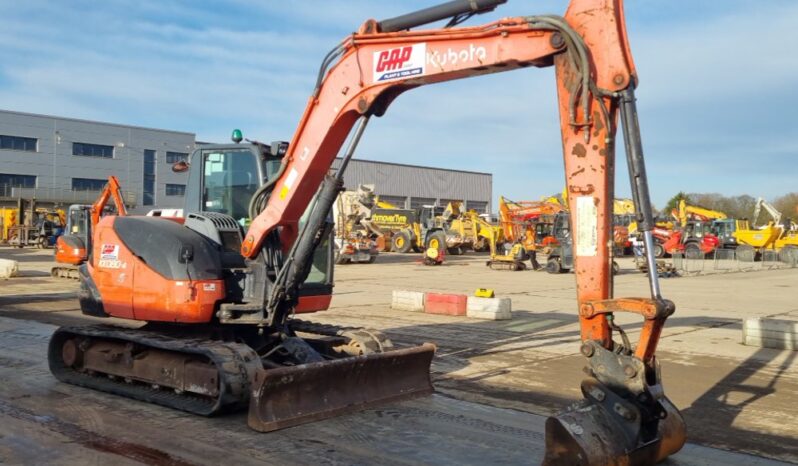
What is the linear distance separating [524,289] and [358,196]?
1634cm

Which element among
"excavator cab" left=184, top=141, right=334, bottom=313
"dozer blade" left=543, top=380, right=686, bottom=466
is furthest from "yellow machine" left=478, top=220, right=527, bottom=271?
"dozer blade" left=543, top=380, right=686, bottom=466

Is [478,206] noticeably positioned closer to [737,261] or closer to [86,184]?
[86,184]

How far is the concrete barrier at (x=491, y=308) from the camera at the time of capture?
1412 centimetres

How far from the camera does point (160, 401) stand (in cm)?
688

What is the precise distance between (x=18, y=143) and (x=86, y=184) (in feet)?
19.0

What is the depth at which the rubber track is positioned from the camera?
6.32 meters

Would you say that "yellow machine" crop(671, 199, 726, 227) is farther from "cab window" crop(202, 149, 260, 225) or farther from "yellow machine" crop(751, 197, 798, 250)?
"cab window" crop(202, 149, 260, 225)

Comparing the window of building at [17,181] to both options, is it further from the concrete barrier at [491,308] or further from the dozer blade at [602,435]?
the dozer blade at [602,435]

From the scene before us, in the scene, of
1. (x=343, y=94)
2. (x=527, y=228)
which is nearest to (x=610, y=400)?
(x=343, y=94)

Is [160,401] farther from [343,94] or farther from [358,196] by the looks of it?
[358,196]

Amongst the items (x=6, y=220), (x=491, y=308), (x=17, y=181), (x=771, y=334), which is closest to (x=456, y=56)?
(x=771, y=334)

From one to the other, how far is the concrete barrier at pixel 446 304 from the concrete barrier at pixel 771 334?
5131 millimetres

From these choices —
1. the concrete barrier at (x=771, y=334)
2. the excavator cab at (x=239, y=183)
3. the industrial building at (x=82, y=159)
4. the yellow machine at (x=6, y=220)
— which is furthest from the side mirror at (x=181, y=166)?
the industrial building at (x=82, y=159)

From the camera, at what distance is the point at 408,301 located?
610 inches
